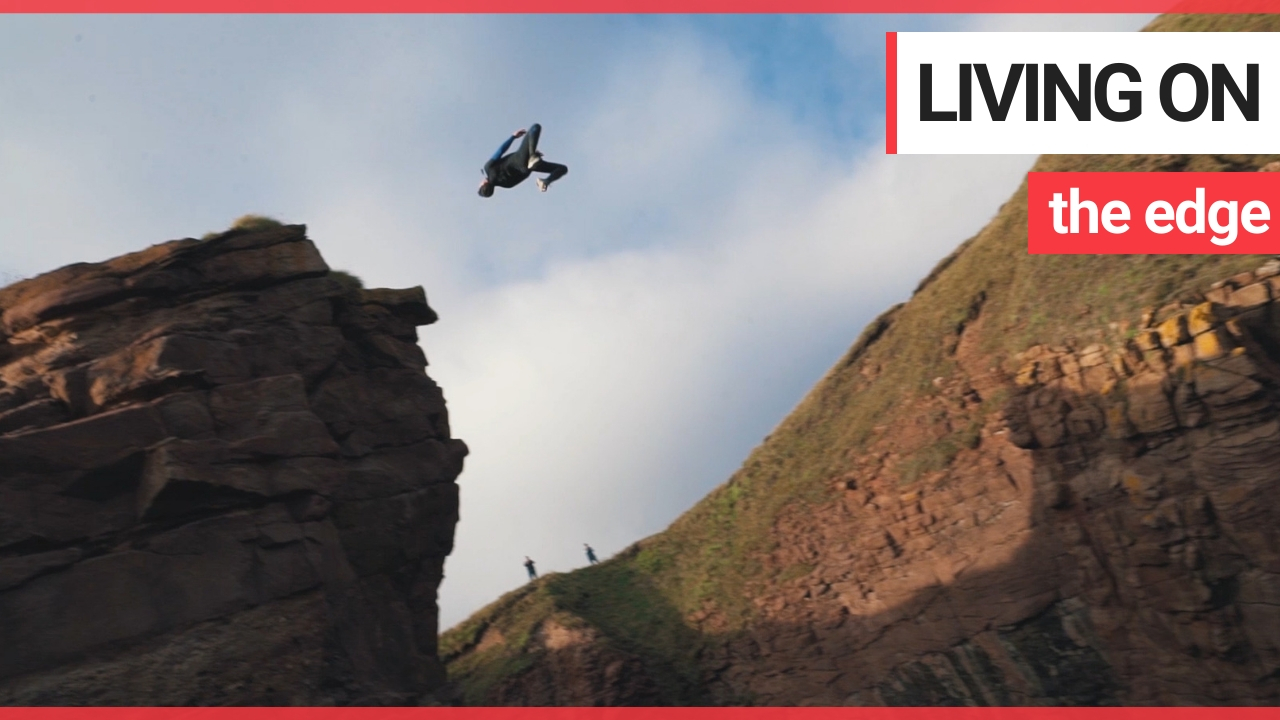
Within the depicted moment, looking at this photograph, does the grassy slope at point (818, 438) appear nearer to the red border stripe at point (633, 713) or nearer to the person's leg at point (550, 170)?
the red border stripe at point (633, 713)

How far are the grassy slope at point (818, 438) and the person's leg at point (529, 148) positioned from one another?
56.8ft

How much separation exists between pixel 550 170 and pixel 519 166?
0.71 m

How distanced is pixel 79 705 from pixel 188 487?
16.3 feet

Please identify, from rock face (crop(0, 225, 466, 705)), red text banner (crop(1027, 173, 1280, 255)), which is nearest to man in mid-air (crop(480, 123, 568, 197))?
rock face (crop(0, 225, 466, 705))

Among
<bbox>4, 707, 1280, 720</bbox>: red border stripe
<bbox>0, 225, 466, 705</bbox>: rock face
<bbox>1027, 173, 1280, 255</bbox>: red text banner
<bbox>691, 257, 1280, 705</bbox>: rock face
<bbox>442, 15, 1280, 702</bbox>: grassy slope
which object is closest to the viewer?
<bbox>4, 707, 1280, 720</bbox>: red border stripe

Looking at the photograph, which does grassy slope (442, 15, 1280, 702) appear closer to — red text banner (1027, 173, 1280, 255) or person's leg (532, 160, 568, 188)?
red text banner (1027, 173, 1280, 255)

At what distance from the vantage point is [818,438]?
119 feet

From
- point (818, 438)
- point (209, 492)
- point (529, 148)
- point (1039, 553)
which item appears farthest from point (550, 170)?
point (818, 438)

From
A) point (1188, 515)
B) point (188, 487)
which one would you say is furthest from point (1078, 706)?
point (188, 487)

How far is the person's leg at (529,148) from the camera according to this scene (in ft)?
67.8

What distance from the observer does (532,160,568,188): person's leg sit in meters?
20.7

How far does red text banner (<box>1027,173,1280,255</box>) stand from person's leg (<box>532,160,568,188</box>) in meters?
17.8

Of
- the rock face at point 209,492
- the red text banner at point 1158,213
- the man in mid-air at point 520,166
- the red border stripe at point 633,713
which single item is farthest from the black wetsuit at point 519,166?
the red text banner at point 1158,213

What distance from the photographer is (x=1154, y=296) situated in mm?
27141
